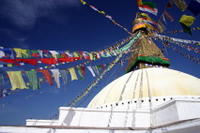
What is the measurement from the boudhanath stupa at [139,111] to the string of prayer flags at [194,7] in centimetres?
340

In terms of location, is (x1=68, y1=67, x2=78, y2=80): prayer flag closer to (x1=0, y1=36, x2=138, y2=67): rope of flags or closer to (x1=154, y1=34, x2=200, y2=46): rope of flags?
(x1=0, y1=36, x2=138, y2=67): rope of flags

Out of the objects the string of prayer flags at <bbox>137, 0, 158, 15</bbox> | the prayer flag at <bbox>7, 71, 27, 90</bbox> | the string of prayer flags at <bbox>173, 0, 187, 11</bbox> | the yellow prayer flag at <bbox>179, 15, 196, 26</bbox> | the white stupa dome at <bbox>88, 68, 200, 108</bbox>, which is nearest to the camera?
the prayer flag at <bbox>7, 71, 27, 90</bbox>

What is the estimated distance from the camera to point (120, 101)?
362 inches

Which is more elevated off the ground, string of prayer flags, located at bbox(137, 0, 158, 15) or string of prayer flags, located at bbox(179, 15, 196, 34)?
string of prayer flags, located at bbox(137, 0, 158, 15)

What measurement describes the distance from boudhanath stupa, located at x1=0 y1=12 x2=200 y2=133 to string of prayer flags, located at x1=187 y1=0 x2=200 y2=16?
340 cm

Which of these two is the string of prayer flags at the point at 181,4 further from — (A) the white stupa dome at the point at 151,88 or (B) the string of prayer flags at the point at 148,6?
(A) the white stupa dome at the point at 151,88

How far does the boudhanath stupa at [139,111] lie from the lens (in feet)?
19.3

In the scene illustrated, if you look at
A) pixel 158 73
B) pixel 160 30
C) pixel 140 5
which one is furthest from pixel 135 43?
pixel 158 73

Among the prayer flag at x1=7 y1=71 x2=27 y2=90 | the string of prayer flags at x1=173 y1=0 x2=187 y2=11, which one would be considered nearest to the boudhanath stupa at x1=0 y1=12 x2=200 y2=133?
the prayer flag at x1=7 y1=71 x2=27 y2=90

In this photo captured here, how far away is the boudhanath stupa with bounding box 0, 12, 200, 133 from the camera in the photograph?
19.3ft

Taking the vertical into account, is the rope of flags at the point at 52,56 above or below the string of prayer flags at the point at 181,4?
below

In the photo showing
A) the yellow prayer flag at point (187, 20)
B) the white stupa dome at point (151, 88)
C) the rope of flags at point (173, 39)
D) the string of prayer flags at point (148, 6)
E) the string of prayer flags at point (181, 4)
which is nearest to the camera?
the white stupa dome at point (151, 88)

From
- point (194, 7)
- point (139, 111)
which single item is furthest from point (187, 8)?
point (139, 111)

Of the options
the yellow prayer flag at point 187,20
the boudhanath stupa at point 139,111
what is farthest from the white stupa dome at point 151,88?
the yellow prayer flag at point 187,20
